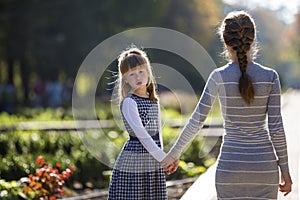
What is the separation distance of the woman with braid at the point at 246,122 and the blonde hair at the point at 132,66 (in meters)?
0.81

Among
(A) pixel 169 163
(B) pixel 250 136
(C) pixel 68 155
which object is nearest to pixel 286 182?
(B) pixel 250 136

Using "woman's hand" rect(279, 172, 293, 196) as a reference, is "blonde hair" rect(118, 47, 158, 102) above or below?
above

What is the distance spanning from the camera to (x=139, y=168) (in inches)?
217

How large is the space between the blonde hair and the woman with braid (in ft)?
2.66

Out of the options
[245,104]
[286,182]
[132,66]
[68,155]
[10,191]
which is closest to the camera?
[245,104]

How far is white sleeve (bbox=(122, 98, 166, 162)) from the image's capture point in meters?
5.38

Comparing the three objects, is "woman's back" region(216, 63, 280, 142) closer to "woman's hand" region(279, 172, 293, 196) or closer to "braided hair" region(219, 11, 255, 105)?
"braided hair" region(219, 11, 255, 105)

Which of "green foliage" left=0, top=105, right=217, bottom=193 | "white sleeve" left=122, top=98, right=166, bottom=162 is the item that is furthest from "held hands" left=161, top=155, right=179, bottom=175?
"green foliage" left=0, top=105, right=217, bottom=193

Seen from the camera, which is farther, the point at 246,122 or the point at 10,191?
the point at 10,191

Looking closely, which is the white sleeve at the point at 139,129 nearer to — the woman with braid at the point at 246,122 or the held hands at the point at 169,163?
the held hands at the point at 169,163

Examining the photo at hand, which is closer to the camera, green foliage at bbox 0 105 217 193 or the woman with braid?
the woman with braid

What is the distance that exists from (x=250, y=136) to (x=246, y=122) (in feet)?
0.28

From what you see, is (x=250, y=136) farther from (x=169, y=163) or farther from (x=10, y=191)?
(x=10, y=191)

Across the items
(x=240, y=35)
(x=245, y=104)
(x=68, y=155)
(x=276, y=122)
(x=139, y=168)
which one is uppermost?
(x=240, y=35)
